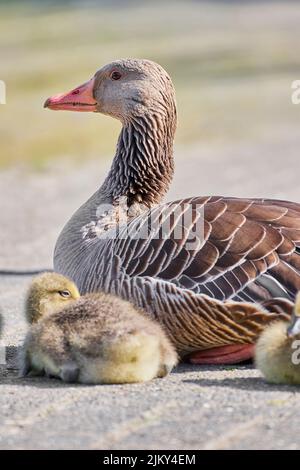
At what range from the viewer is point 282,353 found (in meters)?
6.05

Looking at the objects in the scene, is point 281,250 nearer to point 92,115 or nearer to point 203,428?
point 203,428

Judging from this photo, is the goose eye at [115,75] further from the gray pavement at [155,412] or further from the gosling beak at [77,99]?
the gray pavement at [155,412]

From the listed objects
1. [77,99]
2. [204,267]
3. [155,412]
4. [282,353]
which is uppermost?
[77,99]

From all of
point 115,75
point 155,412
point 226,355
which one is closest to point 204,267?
point 226,355

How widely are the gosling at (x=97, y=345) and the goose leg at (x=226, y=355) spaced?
533 mm

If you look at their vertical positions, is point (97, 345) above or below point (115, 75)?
below

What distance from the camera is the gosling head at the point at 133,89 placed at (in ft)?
27.3

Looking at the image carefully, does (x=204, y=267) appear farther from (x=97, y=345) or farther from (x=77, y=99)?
(x=77, y=99)

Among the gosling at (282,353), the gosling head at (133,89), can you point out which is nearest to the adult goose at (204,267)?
the gosling at (282,353)

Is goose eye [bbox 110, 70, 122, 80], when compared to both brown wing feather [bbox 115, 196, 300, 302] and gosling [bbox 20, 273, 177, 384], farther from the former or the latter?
gosling [bbox 20, 273, 177, 384]

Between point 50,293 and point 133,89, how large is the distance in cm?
213

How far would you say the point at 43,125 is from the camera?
2309cm

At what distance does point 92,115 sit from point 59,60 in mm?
7137

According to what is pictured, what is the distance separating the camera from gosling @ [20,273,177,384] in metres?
6.07
